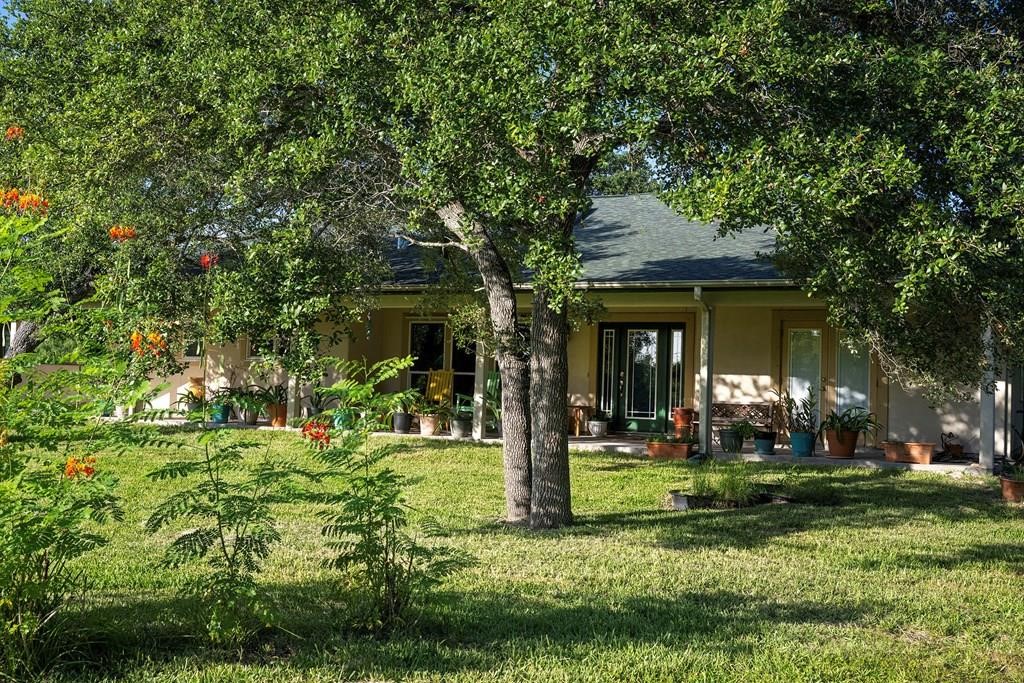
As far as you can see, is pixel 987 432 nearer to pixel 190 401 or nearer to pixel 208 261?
pixel 208 261

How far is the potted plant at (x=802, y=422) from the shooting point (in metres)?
13.9

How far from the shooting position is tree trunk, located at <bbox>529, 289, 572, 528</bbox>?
8.69 metres

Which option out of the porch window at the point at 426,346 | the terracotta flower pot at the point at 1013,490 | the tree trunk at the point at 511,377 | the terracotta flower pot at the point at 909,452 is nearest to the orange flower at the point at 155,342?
the tree trunk at the point at 511,377

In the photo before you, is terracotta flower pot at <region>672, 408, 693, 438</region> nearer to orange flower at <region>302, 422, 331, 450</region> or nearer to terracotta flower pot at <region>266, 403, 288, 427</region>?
Answer: terracotta flower pot at <region>266, 403, 288, 427</region>

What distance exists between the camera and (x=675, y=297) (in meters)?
14.5

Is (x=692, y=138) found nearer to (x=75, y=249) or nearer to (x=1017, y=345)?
(x=1017, y=345)

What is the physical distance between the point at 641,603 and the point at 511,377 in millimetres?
3444

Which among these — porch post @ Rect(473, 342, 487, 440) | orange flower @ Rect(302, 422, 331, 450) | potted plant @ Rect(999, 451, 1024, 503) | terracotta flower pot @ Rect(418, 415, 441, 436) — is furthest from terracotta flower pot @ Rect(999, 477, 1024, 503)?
orange flower @ Rect(302, 422, 331, 450)

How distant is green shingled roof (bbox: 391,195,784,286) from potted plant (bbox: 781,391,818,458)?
239 centimetres

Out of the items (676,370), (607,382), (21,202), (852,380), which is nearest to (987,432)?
(852,380)

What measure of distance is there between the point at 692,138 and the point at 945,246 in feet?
7.72

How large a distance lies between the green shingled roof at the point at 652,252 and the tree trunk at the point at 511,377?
4.49 metres

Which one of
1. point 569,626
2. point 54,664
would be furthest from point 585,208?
point 54,664

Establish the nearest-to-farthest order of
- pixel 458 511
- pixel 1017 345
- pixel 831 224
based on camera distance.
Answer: pixel 831 224 < pixel 1017 345 < pixel 458 511
